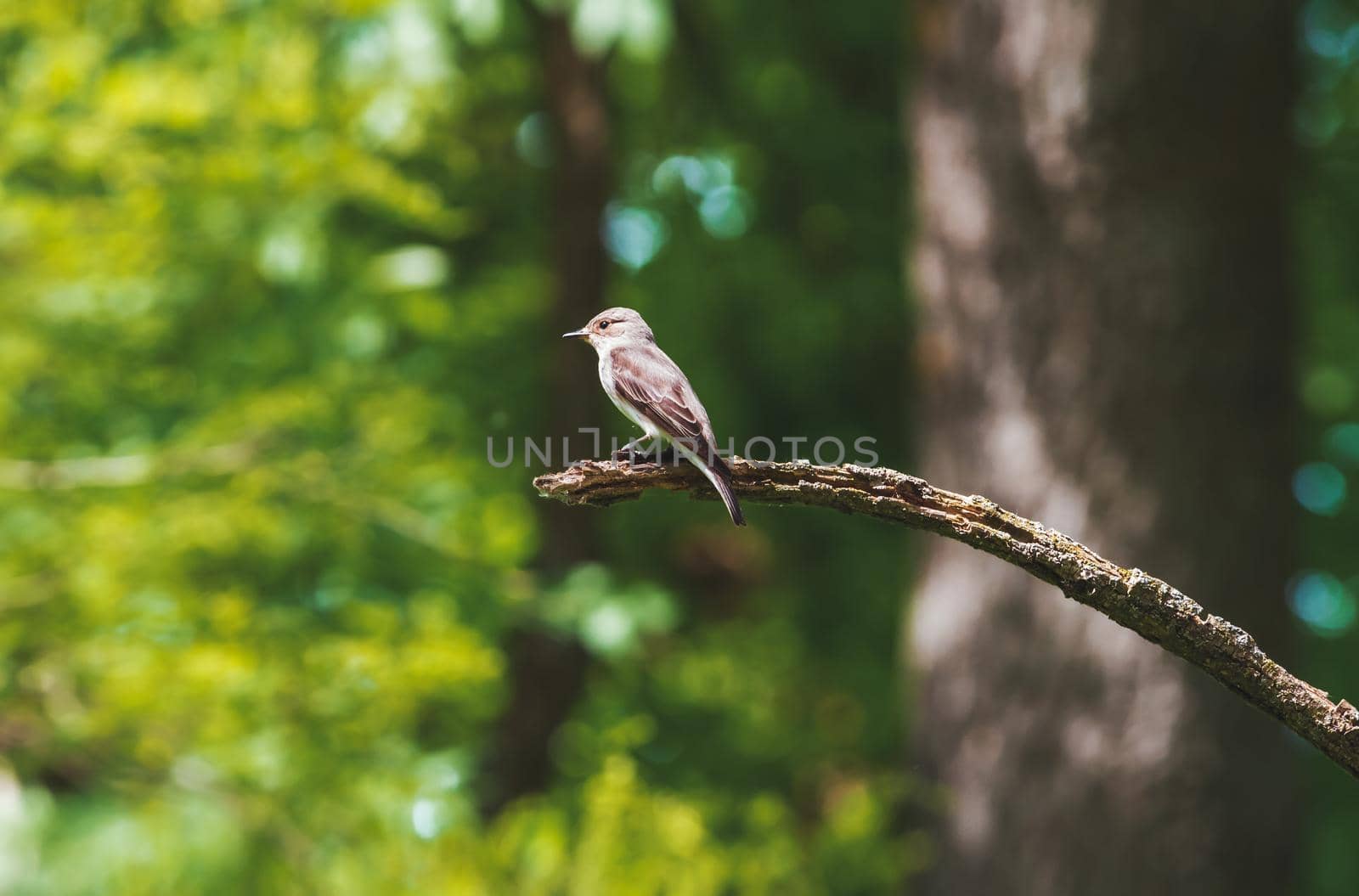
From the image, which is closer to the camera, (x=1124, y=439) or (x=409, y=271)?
(x=1124, y=439)

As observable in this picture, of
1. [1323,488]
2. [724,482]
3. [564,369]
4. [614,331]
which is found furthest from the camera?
[1323,488]

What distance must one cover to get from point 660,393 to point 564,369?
14.8ft

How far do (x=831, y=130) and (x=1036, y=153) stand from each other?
10.4 ft

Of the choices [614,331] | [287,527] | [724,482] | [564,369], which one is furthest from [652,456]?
[564,369]

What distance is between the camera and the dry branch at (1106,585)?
1.91 metres

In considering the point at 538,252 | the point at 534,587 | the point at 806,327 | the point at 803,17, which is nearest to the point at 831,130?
the point at 803,17

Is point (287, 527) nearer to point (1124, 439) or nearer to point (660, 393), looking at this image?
point (660, 393)

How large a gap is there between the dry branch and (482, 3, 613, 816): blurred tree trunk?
6.00 m

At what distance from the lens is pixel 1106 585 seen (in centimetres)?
196

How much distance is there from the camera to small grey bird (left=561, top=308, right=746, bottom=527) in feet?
10.4

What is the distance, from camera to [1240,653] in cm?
190

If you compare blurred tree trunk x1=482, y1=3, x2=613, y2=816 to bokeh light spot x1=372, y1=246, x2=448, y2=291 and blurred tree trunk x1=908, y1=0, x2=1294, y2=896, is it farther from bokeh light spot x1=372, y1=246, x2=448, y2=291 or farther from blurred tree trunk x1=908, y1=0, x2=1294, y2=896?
blurred tree trunk x1=908, y1=0, x2=1294, y2=896

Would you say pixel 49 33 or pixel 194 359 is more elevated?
pixel 49 33

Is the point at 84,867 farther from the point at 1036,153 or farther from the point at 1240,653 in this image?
the point at 1240,653
